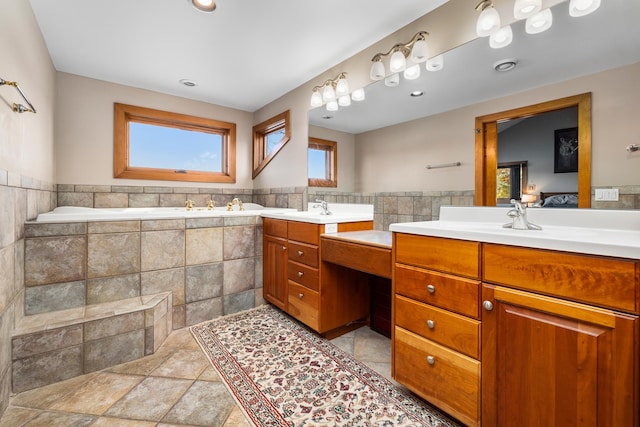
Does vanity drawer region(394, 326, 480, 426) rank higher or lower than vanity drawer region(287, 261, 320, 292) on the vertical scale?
lower

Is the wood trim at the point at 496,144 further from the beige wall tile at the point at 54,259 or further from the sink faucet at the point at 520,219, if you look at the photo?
the beige wall tile at the point at 54,259

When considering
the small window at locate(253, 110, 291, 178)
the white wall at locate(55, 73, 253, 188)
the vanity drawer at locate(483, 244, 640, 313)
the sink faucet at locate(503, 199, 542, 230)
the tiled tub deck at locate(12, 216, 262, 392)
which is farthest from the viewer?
the small window at locate(253, 110, 291, 178)

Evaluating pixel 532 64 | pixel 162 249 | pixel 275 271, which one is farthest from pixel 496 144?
pixel 162 249

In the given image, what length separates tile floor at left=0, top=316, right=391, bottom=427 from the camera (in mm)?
1284

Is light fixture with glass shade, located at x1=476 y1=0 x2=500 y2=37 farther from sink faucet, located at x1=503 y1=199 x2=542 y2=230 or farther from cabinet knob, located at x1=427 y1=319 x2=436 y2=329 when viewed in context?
cabinet knob, located at x1=427 y1=319 x2=436 y2=329

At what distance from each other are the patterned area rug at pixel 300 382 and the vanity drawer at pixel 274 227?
0.74 metres

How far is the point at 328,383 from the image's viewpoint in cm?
154

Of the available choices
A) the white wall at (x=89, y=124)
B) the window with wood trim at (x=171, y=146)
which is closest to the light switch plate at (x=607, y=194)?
the window with wood trim at (x=171, y=146)

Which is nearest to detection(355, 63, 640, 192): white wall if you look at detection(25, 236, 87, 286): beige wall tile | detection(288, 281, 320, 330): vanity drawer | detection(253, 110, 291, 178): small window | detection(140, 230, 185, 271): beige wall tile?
detection(288, 281, 320, 330): vanity drawer

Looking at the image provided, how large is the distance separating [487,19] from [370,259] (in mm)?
1402

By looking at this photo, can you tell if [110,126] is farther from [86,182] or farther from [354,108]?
[354,108]

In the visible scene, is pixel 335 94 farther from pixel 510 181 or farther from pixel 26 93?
pixel 26 93

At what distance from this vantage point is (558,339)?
92 centimetres

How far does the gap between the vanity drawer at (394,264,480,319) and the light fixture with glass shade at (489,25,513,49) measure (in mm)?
1251
